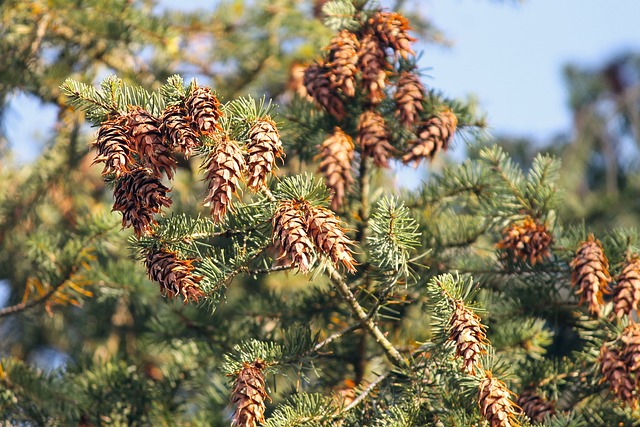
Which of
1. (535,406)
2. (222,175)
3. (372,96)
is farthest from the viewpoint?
(372,96)

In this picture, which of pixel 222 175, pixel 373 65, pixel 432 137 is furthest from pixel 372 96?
pixel 222 175

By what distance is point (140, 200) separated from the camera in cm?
145

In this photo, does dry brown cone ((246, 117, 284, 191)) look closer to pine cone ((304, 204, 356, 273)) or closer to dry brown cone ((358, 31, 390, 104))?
pine cone ((304, 204, 356, 273))

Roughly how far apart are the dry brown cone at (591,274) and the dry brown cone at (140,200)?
96 centimetres

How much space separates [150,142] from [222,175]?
16cm

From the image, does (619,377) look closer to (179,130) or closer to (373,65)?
(373,65)

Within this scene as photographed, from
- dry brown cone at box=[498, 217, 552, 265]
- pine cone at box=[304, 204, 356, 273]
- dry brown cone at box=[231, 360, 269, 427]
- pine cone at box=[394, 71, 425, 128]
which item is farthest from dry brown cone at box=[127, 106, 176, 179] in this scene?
dry brown cone at box=[498, 217, 552, 265]

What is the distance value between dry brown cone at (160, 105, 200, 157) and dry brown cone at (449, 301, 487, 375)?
606mm

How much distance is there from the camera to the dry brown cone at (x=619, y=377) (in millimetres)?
1660

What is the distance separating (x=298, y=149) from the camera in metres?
2.06

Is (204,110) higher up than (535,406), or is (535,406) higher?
(204,110)

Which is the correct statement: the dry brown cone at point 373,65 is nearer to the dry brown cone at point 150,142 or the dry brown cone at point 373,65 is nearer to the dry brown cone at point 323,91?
the dry brown cone at point 323,91

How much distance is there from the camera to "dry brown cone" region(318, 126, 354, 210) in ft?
5.90

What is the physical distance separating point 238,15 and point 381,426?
2.36 metres
